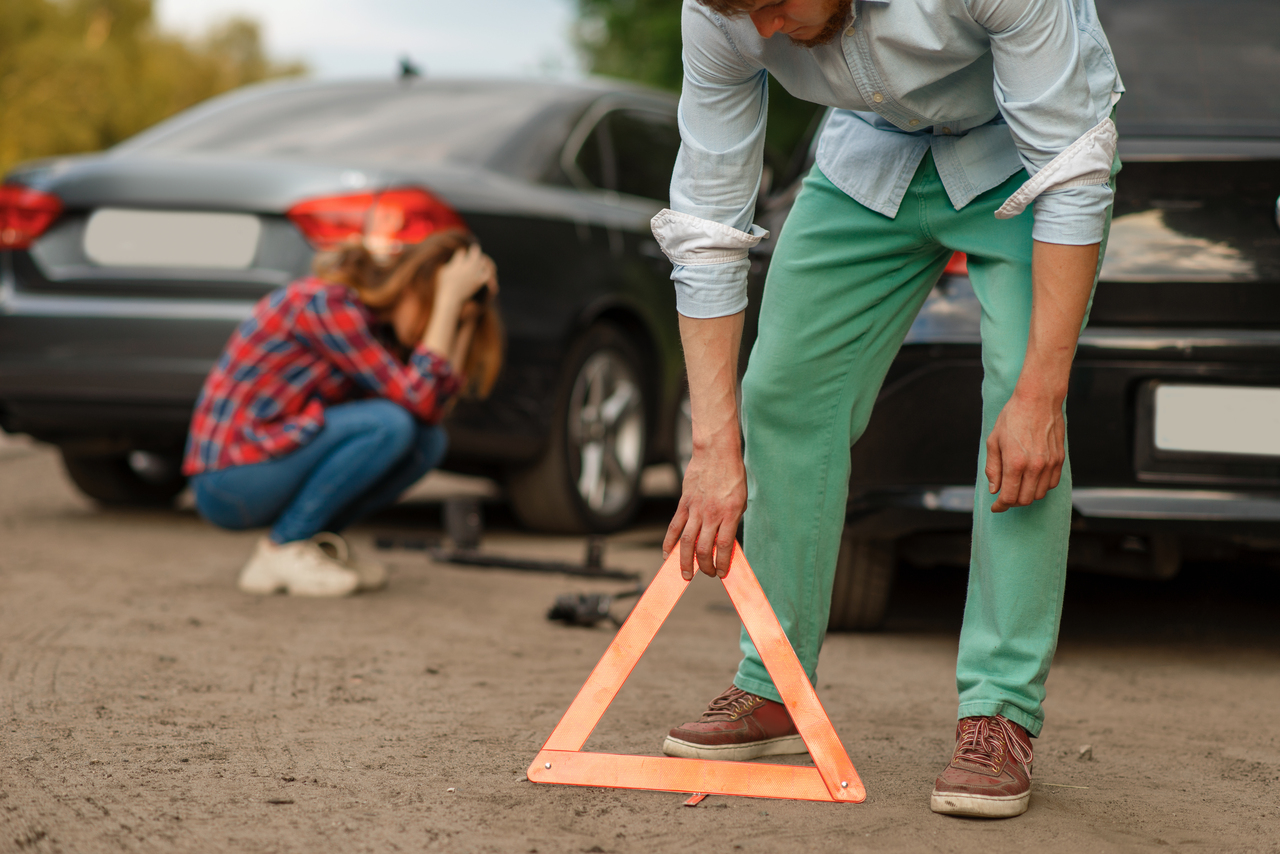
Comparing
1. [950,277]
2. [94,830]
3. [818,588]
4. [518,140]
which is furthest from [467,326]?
[94,830]

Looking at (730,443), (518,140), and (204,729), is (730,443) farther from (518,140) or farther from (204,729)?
(518,140)

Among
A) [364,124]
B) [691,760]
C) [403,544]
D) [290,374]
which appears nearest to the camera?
[691,760]

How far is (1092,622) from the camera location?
154 inches

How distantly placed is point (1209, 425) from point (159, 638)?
7.91ft

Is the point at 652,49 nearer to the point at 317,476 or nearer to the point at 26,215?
the point at 26,215

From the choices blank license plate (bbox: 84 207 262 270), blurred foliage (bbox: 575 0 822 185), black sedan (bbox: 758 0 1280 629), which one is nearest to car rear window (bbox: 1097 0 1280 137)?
black sedan (bbox: 758 0 1280 629)

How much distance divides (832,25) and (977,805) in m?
1.18

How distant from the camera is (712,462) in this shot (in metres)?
2.33

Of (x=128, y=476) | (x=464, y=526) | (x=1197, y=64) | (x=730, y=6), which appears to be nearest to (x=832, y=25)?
(x=730, y=6)

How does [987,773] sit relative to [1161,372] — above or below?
below

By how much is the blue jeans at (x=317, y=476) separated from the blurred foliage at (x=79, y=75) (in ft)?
102

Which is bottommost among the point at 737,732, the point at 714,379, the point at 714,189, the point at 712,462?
the point at 737,732

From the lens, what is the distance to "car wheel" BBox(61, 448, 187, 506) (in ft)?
18.4

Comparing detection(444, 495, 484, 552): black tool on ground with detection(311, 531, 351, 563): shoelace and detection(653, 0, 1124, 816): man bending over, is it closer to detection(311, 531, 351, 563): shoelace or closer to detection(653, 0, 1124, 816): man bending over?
detection(311, 531, 351, 563): shoelace
